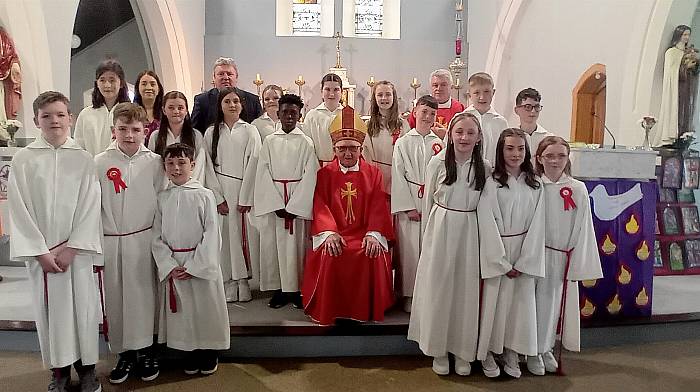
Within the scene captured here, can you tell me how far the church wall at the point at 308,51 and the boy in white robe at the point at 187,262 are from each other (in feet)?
27.1

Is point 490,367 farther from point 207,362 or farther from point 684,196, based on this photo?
point 684,196

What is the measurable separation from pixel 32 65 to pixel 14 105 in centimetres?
46

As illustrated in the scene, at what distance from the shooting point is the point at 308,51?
456 inches

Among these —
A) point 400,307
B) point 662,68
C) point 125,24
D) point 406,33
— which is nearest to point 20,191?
point 400,307

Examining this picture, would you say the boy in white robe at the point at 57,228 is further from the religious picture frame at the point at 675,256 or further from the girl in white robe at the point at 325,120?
the religious picture frame at the point at 675,256

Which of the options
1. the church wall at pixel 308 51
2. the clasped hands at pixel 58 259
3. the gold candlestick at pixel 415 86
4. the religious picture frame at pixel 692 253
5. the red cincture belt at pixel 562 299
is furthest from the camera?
the church wall at pixel 308 51

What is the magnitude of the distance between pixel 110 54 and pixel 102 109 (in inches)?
280

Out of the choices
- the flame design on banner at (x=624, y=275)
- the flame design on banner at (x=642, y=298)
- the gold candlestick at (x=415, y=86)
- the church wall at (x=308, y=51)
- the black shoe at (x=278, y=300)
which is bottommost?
the black shoe at (x=278, y=300)

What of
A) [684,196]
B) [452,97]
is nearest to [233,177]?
[452,97]

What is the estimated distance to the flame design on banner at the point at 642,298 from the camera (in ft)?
14.2

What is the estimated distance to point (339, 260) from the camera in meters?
3.93

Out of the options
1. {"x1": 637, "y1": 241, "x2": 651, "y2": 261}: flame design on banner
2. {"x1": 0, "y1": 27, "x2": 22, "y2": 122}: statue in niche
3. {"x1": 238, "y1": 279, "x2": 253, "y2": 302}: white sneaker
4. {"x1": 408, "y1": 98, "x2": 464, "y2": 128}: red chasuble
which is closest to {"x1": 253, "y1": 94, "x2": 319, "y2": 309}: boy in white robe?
{"x1": 238, "y1": 279, "x2": 253, "y2": 302}: white sneaker

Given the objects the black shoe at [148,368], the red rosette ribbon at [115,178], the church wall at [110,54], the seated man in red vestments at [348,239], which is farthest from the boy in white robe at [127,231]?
the church wall at [110,54]

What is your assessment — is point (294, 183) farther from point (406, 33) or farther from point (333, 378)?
point (406, 33)
